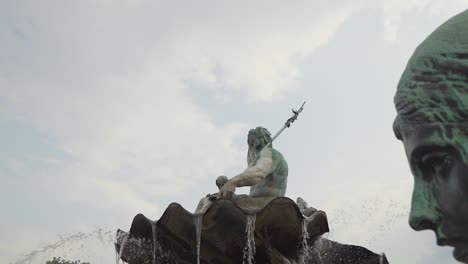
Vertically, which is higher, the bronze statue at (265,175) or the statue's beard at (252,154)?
the statue's beard at (252,154)

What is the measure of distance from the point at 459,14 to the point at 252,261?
6063 mm

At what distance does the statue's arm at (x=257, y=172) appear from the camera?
7246 millimetres

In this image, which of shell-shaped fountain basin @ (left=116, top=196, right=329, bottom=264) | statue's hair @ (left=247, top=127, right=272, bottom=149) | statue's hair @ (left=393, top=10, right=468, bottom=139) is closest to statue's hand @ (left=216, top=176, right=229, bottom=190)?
shell-shaped fountain basin @ (left=116, top=196, right=329, bottom=264)

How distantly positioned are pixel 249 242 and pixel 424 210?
549cm

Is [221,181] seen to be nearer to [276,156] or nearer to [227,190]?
[227,190]

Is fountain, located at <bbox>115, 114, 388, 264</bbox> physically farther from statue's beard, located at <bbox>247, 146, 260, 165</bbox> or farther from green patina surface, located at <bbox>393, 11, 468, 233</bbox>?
green patina surface, located at <bbox>393, 11, 468, 233</bbox>

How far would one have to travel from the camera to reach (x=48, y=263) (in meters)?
22.6

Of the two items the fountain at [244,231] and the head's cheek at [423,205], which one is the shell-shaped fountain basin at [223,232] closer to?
the fountain at [244,231]

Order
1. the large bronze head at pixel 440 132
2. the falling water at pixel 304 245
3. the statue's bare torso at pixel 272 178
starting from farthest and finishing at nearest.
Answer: the statue's bare torso at pixel 272 178 < the falling water at pixel 304 245 < the large bronze head at pixel 440 132

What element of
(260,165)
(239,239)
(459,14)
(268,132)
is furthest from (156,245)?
(459,14)

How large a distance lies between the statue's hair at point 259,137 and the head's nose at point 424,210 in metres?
7.27

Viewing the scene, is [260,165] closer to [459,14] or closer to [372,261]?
[372,261]

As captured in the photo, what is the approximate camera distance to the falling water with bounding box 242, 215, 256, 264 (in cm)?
658

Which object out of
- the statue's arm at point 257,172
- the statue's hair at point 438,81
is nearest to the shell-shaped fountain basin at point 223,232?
the statue's arm at point 257,172
